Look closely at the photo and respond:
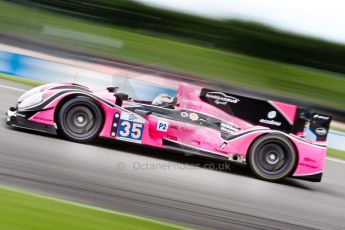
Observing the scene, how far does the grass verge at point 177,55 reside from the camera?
15.1m

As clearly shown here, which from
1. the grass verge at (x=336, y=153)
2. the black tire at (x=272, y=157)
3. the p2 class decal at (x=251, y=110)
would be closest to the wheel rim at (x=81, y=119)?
the p2 class decal at (x=251, y=110)

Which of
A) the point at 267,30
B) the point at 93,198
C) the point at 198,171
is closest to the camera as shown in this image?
the point at 93,198

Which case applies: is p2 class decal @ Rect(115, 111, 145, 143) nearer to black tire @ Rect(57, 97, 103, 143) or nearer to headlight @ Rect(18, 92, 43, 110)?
black tire @ Rect(57, 97, 103, 143)

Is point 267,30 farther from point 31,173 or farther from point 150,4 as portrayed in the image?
point 31,173

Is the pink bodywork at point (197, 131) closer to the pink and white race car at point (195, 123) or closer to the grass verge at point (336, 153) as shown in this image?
the pink and white race car at point (195, 123)

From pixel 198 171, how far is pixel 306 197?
135 centimetres

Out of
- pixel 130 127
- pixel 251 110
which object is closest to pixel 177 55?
pixel 251 110

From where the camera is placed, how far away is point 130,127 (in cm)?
692

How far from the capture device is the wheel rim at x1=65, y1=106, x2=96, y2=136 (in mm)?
6910

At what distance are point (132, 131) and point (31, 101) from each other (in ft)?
4.22

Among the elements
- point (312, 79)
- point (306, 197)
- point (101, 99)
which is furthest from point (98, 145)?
point (312, 79)

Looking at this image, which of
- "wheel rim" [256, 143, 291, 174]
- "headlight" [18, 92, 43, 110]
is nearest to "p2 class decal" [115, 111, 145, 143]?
"headlight" [18, 92, 43, 110]

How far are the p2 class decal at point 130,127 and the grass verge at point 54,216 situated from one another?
7.50 ft

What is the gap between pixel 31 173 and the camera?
545cm
